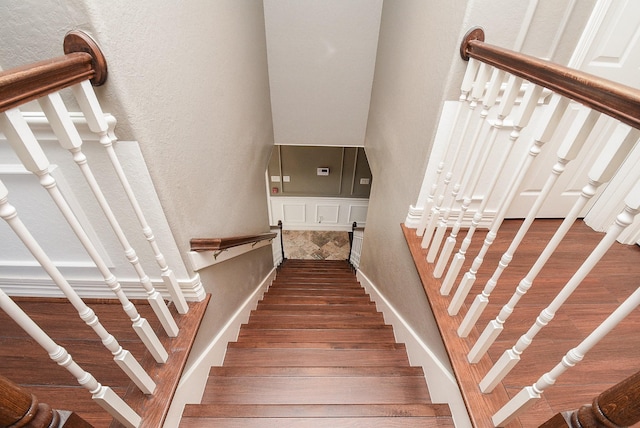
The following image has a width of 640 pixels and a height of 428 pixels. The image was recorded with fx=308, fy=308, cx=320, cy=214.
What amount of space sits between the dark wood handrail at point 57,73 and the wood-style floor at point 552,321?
1520 mm

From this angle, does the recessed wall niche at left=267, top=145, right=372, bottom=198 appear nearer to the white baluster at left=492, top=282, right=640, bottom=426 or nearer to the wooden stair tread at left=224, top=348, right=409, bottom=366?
the wooden stair tread at left=224, top=348, right=409, bottom=366

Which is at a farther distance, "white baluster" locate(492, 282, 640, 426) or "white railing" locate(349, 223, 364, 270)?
"white railing" locate(349, 223, 364, 270)

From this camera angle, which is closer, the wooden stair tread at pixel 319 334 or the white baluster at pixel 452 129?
the white baluster at pixel 452 129

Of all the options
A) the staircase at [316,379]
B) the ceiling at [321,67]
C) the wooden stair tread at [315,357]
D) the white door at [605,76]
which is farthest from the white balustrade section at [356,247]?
the wooden stair tread at [315,357]

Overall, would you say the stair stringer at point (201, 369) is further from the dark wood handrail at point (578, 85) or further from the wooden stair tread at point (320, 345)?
the dark wood handrail at point (578, 85)

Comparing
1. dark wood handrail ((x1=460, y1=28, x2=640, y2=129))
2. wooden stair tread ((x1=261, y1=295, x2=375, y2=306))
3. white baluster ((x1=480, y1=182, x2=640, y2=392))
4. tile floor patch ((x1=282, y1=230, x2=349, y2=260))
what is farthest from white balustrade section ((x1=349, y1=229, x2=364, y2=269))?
dark wood handrail ((x1=460, y1=28, x2=640, y2=129))

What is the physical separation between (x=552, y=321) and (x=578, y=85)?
3.61 ft

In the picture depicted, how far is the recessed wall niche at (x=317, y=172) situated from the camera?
5281mm

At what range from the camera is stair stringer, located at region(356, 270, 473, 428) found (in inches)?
48.6

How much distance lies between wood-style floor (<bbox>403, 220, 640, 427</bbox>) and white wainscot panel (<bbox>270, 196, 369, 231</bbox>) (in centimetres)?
400

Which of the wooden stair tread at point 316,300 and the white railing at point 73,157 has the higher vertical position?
the white railing at point 73,157

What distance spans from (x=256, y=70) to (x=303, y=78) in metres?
0.72

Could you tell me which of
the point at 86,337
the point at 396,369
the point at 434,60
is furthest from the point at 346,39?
the point at 86,337

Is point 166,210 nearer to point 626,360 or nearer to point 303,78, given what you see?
point 626,360
